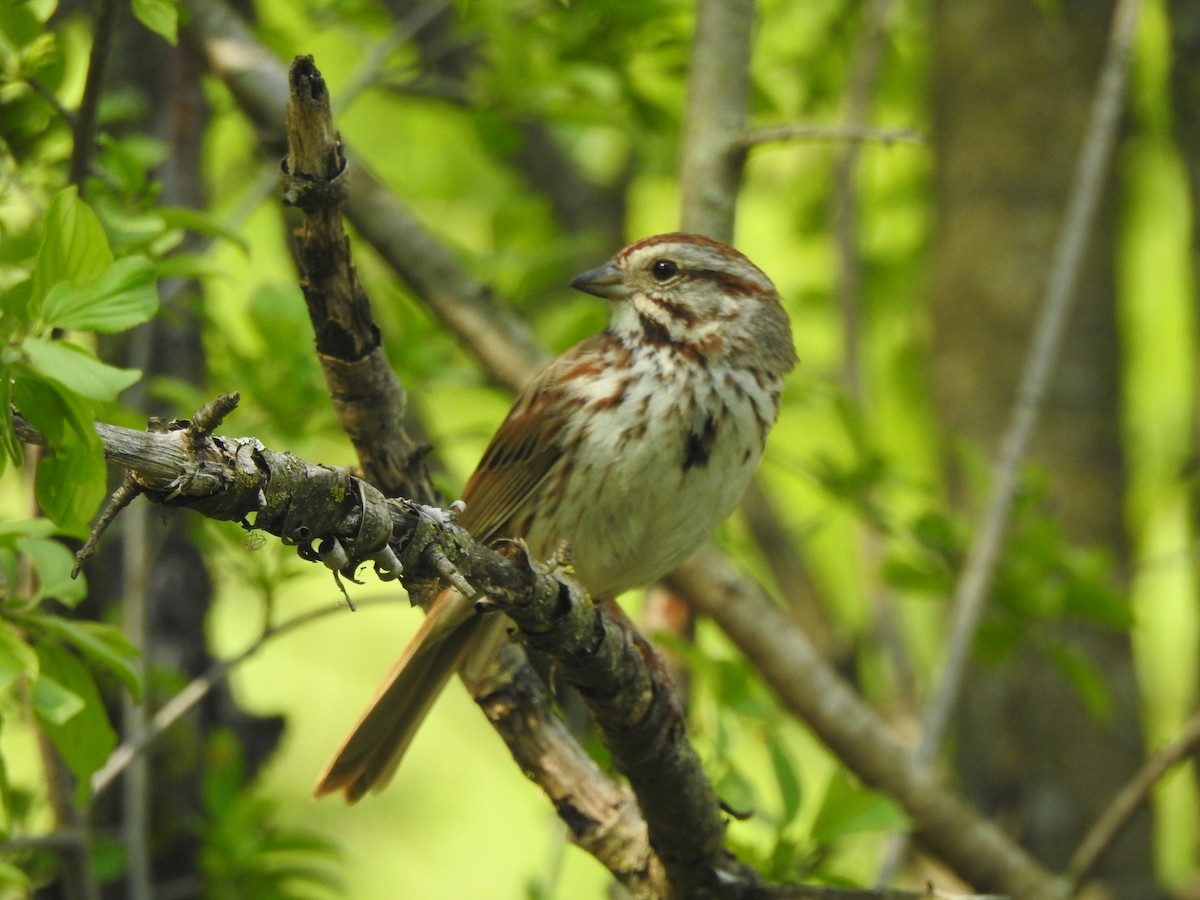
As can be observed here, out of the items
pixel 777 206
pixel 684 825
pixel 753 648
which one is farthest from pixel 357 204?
pixel 777 206

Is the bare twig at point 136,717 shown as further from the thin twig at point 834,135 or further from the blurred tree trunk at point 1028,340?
the blurred tree trunk at point 1028,340

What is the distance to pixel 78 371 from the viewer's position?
82.2 inches

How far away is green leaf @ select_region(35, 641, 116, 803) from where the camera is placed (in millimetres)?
2631

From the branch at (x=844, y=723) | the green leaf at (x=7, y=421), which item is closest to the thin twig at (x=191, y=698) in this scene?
the branch at (x=844, y=723)

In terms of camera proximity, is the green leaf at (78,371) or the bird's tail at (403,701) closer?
the green leaf at (78,371)

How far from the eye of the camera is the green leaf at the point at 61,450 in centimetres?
209

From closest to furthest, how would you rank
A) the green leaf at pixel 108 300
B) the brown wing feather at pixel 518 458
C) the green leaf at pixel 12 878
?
the green leaf at pixel 108 300 → the green leaf at pixel 12 878 → the brown wing feather at pixel 518 458

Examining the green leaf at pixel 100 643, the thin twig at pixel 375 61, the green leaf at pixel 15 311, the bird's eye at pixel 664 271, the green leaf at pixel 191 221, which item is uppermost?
the thin twig at pixel 375 61

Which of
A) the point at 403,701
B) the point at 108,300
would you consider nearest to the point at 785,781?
the point at 403,701

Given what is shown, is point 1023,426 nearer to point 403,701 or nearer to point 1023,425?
point 1023,425

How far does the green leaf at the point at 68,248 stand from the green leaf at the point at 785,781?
200 cm

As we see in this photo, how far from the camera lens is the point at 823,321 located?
7.19m

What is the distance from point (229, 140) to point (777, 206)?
2696mm

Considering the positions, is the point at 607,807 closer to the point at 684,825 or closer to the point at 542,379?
the point at 684,825
